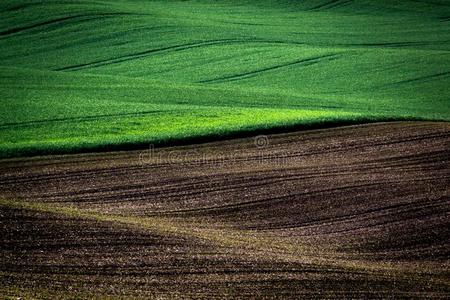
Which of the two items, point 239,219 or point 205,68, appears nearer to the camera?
point 239,219

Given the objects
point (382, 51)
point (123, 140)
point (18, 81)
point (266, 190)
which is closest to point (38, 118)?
point (123, 140)

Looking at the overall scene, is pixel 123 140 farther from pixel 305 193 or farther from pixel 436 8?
pixel 436 8

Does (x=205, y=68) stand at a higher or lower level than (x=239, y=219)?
lower

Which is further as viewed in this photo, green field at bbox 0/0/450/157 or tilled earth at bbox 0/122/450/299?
green field at bbox 0/0/450/157
